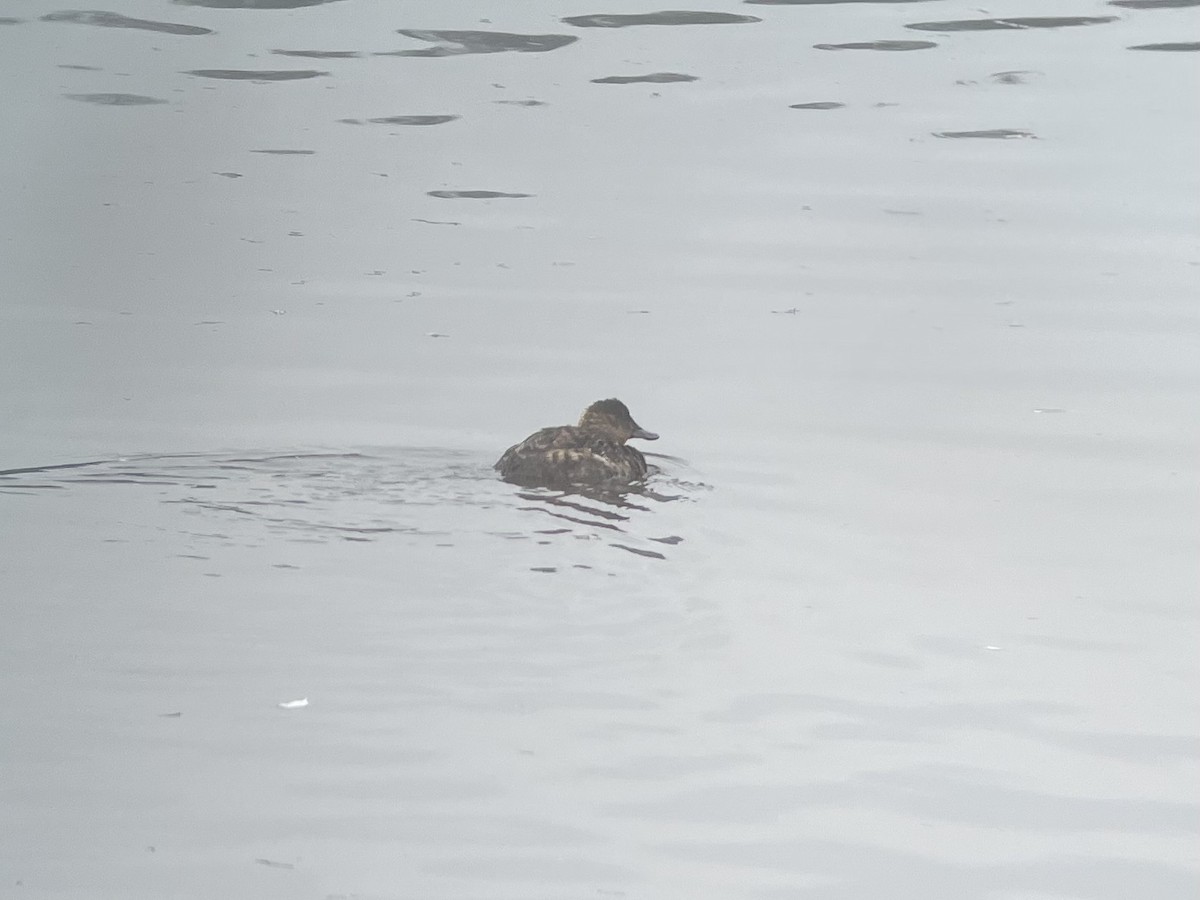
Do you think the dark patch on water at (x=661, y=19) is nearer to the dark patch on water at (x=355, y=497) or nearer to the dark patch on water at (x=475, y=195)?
the dark patch on water at (x=475, y=195)

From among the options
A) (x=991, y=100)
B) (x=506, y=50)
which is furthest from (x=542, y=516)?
(x=506, y=50)

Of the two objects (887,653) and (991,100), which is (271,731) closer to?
(887,653)

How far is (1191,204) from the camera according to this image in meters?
8.41

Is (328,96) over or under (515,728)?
over

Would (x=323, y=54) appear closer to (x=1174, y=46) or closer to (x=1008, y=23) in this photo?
(x=1008, y=23)

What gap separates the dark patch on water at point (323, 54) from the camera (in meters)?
11.1

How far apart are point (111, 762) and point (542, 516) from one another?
7.07 feet

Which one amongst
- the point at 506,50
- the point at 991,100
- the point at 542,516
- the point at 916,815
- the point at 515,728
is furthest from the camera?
the point at 506,50

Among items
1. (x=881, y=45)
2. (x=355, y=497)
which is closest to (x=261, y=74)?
(x=881, y=45)

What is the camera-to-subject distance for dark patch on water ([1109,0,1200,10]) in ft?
38.1

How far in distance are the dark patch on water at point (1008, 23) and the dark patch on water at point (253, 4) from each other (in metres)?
3.52

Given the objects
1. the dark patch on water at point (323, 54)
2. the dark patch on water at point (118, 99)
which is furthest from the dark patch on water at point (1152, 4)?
the dark patch on water at point (118, 99)

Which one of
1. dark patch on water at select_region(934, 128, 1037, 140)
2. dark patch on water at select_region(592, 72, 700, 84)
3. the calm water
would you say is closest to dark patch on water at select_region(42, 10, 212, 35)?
the calm water

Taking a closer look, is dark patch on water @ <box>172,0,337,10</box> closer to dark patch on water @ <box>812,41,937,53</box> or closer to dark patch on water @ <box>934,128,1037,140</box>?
dark patch on water @ <box>812,41,937,53</box>
